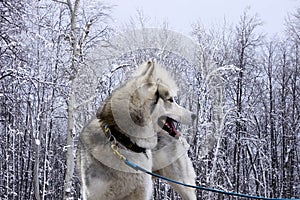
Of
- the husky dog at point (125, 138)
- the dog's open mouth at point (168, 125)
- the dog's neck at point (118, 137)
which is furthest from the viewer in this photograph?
the dog's open mouth at point (168, 125)

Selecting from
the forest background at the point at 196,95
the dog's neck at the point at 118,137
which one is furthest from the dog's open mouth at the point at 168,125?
the forest background at the point at 196,95

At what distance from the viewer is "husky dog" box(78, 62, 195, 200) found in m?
4.09

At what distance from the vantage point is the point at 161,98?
4445 mm

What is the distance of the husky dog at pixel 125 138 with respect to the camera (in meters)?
4.09

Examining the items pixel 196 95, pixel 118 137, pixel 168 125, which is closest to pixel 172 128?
pixel 168 125

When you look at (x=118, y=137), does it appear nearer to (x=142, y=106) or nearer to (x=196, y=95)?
(x=142, y=106)

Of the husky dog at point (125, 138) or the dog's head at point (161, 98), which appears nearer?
the husky dog at point (125, 138)

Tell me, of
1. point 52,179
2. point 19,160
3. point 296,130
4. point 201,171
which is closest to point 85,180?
point 201,171

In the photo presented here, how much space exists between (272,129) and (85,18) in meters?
15.5

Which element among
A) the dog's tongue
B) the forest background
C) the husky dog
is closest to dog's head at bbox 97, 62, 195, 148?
the husky dog

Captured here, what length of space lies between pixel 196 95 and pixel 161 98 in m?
11.2

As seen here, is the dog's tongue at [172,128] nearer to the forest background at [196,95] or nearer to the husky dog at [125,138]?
the husky dog at [125,138]

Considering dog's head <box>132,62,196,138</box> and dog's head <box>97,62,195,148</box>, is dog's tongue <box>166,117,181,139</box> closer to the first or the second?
dog's head <box>132,62,196,138</box>

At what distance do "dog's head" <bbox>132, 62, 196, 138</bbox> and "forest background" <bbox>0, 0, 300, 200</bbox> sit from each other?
21.4 ft
